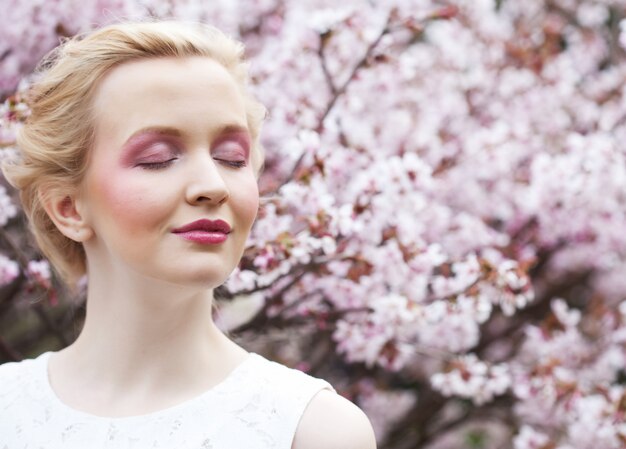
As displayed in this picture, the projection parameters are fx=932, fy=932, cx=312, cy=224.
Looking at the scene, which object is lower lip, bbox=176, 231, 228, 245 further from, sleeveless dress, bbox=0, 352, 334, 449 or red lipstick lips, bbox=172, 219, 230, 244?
sleeveless dress, bbox=0, 352, 334, 449

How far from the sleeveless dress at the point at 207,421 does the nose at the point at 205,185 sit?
0.30m

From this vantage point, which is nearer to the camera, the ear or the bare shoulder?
the bare shoulder

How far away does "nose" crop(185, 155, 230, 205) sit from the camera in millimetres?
1346

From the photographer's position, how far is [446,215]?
3.13 meters

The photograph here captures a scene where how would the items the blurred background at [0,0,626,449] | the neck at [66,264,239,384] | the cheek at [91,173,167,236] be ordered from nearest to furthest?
the cheek at [91,173,167,236] < the neck at [66,264,239,384] < the blurred background at [0,0,626,449]

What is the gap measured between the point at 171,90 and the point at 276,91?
1.69 metres

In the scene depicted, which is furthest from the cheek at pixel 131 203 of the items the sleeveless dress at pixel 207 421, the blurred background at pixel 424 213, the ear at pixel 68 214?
the blurred background at pixel 424 213

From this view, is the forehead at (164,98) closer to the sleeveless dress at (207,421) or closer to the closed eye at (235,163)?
the closed eye at (235,163)

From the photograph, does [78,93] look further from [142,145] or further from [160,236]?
[160,236]

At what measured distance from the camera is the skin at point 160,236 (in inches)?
53.4

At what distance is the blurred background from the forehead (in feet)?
1.88

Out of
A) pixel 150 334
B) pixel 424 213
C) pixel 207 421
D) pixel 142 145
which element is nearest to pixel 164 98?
pixel 142 145

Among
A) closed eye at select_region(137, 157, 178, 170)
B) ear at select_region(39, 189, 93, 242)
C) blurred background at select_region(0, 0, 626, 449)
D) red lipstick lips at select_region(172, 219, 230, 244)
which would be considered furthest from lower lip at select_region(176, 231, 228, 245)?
blurred background at select_region(0, 0, 626, 449)

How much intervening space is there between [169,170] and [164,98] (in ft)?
0.36
